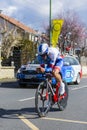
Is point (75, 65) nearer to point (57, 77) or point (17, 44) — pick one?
point (57, 77)

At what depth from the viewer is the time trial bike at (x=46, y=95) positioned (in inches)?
391

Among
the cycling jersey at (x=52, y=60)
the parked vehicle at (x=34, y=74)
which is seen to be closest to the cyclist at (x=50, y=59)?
the cycling jersey at (x=52, y=60)

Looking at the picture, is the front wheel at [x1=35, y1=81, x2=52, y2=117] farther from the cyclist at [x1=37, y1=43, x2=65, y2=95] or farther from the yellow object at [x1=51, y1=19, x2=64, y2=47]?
the yellow object at [x1=51, y1=19, x2=64, y2=47]

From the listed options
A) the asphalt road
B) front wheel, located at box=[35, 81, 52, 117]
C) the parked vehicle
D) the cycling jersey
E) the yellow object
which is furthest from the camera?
the yellow object

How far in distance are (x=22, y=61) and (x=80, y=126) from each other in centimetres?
2344

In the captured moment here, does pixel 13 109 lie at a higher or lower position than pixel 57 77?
lower

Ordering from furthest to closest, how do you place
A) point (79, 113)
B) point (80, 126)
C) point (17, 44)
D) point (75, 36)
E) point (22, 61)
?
point (75, 36) < point (17, 44) < point (22, 61) < point (79, 113) < point (80, 126)

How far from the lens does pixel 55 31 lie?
28109mm

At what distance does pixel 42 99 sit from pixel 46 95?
0.57 ft

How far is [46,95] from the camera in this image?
403 inches

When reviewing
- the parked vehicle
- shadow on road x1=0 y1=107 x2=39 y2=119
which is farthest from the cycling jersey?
the parked vehicle

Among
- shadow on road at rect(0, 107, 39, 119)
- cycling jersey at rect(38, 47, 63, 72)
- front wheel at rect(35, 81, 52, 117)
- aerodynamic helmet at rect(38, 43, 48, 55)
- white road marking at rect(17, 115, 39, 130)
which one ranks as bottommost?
shadow on road at rect(0, 107, 39, 119)

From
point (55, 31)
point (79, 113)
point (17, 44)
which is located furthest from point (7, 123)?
point (17, 44)

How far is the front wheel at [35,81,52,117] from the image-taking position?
991 centimetres
